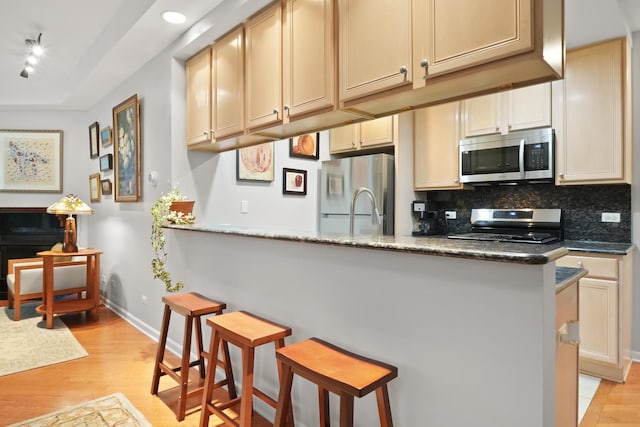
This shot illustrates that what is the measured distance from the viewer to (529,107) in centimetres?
315

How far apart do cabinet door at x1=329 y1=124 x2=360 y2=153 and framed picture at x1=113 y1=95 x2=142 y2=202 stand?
2.01 m

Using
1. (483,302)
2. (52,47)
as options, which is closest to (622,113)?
(483,302)

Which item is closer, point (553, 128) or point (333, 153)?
point (553, 128)

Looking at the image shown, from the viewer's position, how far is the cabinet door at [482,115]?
3330 millimetres

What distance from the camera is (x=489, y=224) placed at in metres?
3.56

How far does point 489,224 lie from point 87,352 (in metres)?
3.72

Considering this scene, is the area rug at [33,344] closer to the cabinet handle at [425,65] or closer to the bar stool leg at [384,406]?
the bar stool leg at [384,406]

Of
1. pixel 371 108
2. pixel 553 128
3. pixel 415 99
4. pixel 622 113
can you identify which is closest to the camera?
pixel 415 99

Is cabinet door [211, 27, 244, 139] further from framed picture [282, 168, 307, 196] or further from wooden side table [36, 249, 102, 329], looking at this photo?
wooden side table [36, 249, 102, 329]

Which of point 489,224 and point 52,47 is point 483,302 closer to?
point 489,224

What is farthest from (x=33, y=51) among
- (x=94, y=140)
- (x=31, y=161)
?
(x=31, y=161)

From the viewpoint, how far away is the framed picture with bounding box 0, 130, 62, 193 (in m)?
5.23

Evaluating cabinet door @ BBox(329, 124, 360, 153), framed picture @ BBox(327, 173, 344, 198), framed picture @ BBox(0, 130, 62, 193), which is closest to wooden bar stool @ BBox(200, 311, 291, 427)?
framed picture @ BBox(327, 173, 344, 198)

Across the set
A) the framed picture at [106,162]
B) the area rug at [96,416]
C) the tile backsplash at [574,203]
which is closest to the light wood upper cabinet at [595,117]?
the tile backsplash at [574,203]
